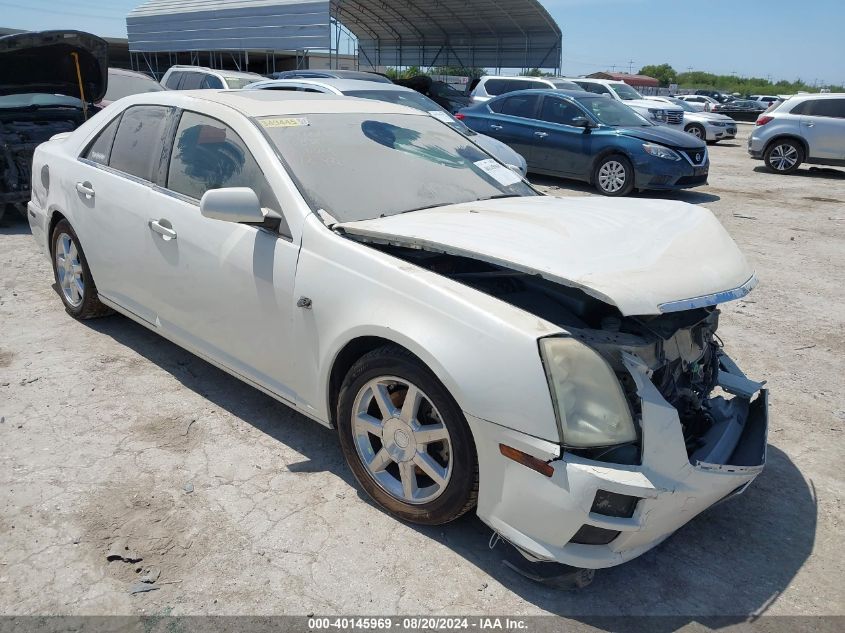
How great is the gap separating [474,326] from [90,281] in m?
3.22

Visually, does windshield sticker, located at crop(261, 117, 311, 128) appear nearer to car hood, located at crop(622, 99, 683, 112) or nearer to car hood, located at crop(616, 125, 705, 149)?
car hood, located at crop(616, 125, 705, 149)

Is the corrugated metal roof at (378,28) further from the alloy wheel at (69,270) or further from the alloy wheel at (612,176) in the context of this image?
the alloy wheel at (69,270)

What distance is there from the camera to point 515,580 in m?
2.60

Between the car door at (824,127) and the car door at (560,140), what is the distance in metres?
5.83

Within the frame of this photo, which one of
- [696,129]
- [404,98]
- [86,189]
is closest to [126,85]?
[404,98]

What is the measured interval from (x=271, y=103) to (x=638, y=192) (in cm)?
867

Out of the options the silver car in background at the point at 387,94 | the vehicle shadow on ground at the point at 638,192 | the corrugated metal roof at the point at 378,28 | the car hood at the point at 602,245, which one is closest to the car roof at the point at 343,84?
the silver car in background at the point at 387,94

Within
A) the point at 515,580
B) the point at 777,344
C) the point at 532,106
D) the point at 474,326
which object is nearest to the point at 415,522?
the point at 515,580

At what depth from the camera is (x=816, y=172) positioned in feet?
48.7

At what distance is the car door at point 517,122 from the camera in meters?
11.5

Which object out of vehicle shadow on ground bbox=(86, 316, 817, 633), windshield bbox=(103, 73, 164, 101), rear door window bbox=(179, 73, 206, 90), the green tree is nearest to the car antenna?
windshield bbox=(103, 73, 164, 101)

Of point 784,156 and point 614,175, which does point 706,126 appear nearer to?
point 784,156

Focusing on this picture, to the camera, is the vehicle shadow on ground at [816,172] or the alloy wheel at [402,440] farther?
the vehicle shadow on ground at [816,172]

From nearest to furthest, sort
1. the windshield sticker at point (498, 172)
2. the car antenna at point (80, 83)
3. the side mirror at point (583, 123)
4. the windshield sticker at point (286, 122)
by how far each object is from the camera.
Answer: the windshield sticker at point (286, 122) < the windshield sticker at point (498, 172) < the car antenna at point (80, 83) < the side mirror at point (583, 123)
